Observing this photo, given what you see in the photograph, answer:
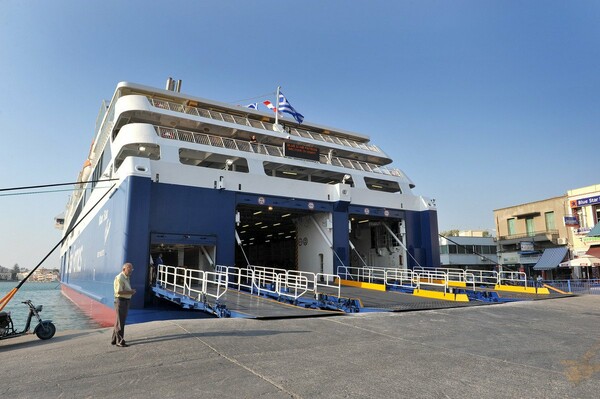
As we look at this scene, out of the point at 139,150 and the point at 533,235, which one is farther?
the point at 533,235

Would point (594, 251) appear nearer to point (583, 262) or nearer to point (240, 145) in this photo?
point (583, 262)

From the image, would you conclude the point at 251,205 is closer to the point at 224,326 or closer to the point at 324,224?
the point at 324,224

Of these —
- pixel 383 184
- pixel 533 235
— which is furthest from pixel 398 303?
pixel 533 235

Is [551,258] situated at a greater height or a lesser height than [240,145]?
lesser

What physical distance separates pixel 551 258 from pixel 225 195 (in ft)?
92.0

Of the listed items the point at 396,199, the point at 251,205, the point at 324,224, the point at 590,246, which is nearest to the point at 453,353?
the point at 251,205

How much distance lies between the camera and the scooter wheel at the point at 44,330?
23.6 ft

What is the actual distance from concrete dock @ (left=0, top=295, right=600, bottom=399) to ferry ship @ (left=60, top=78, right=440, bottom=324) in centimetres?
757

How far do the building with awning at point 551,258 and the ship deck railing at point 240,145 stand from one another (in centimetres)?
1676

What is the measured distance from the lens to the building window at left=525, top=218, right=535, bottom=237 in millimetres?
→ 36766

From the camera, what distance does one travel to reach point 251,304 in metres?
10.8

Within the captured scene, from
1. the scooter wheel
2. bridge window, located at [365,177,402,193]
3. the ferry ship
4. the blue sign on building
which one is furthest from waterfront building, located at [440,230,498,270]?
the scooter wheel

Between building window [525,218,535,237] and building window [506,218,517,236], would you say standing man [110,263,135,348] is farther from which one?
building window [506,218,517,236]

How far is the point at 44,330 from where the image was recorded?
7.23 m
